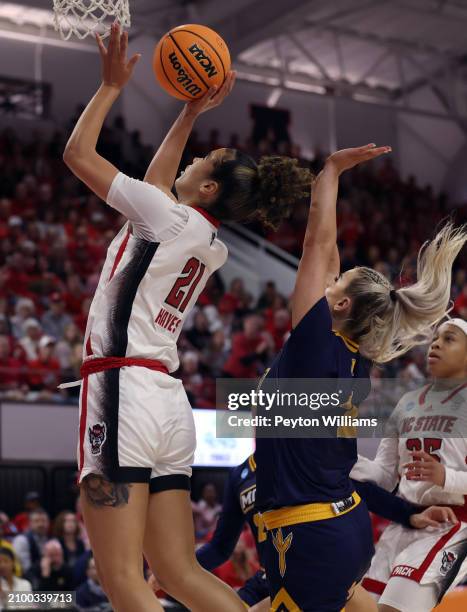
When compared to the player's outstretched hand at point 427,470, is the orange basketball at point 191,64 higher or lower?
higher

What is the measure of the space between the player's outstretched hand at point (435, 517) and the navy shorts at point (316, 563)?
1.03m

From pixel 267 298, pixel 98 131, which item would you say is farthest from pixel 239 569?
pixel 267 298

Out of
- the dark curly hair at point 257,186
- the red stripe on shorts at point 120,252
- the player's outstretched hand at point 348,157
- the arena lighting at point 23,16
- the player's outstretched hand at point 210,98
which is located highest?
the arena lighting at point 23,16

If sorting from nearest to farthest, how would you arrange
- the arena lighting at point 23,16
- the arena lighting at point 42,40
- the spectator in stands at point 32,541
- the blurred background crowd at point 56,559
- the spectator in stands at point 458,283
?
the blurred background crowd at point 56,559 < the spectator in stands at point 32,541 < the spectator in stands at point 458,283 < the arena lighting at point 23,16 < the arena lighting at point 42,40

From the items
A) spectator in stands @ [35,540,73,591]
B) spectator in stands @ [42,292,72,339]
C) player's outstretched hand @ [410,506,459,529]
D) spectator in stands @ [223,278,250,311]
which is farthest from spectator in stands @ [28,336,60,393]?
player's outstretched hand @ [410,506,459,529]

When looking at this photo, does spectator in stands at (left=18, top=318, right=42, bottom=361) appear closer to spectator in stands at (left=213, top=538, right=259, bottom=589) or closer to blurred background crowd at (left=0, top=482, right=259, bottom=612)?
blurred background crowd at (left=0, top=482, right=259, bottom=612)

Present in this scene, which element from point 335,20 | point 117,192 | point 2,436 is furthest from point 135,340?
point 335,20

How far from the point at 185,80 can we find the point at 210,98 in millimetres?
128

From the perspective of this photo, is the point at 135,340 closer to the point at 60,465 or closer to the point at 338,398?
the point at 338,398

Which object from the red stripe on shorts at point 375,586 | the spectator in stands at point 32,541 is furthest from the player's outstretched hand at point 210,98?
the spectator in stands at point 32,541

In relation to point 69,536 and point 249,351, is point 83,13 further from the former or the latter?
point 249,351

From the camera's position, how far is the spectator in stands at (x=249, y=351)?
12.1 meters

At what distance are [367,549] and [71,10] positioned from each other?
8.51 ft

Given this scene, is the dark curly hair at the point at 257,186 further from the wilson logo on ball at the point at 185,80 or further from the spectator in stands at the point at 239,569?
the spectator in stands at the point at 239,569
